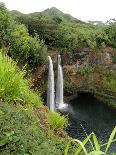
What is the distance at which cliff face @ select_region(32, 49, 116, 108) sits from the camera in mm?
38781

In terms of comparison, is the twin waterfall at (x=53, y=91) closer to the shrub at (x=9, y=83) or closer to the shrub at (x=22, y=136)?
the shrub at (x=9, y=83)

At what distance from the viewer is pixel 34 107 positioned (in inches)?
378

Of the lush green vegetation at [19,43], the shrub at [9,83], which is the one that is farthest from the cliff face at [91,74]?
the shrub at [9,83]

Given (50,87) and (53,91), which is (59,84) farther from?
(50,87)

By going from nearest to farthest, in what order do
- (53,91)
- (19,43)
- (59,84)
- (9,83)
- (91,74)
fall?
1. (9,83)
2. (19,43)
3. (53,91)
4. (59,84)
5. (91,74)

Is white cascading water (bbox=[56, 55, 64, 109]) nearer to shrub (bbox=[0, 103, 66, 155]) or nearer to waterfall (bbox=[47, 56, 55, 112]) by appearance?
waterfall (bbox=[47, 56, 55, 112])

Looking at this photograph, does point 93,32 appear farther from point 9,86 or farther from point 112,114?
point 9,86

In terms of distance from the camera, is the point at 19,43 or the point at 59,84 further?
the point at 59,84

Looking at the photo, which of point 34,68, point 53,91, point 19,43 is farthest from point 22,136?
point 53,91

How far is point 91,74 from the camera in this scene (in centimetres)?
4050

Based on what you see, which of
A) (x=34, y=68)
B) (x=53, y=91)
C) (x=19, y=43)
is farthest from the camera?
(x=53, y=91)

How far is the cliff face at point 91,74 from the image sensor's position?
3878cm

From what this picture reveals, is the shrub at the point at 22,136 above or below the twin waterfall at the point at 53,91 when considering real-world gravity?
above

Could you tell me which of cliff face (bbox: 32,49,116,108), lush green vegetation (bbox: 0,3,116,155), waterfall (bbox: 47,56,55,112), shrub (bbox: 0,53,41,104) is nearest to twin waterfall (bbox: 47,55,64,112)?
waterfall (bbox: 47,56,55,112)
